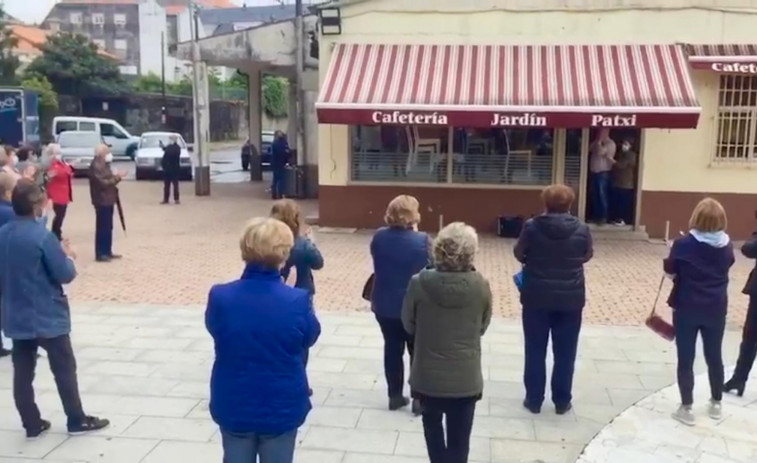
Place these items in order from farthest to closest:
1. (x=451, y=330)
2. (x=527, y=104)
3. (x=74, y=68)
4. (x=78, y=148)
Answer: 1. (x=74, y=68)
2. (x=78, y=148)
3. (x=527, y=104)
4. (x=451, y=330)

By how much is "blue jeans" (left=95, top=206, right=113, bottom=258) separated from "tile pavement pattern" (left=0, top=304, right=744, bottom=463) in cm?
321

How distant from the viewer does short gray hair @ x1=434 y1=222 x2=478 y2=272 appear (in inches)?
163

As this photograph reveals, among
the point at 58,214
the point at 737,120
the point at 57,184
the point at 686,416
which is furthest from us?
the point at 737,120

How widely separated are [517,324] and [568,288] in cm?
290

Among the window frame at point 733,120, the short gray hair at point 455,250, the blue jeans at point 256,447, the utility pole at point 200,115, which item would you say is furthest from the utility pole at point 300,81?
the blue jeans at point 256,447

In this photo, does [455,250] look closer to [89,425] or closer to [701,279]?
[701,279]

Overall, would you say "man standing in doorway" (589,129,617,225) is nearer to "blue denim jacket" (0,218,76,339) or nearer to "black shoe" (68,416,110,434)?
"black shoe" (68,416,110,434)

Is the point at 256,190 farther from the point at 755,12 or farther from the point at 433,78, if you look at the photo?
the point at 755,12

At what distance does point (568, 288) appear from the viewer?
559cm

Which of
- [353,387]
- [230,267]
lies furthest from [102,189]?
[353,387]

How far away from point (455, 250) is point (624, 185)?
11.1 metres

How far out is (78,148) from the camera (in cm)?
2688

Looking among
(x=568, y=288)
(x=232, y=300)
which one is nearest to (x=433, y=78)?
(x=568, y=288)

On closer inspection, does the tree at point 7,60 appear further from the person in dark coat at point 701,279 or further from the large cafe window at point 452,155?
the person in dark coat at point 701,279
